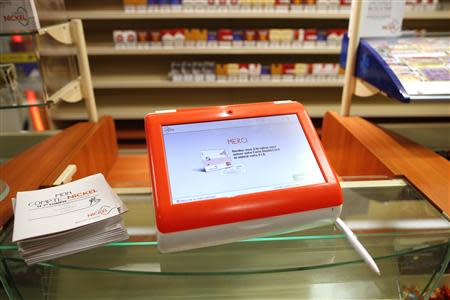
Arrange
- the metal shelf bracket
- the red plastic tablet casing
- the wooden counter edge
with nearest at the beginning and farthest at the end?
the red plastic tablet casing, the wooden counter edge, the metal shelf bracket

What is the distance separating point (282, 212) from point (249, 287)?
9.7 inches

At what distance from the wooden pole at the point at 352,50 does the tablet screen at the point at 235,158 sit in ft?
2.58

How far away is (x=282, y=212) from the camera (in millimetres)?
684

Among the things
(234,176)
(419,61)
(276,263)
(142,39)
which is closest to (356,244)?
(276,263)

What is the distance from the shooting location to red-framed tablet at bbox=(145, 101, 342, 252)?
2.15ft

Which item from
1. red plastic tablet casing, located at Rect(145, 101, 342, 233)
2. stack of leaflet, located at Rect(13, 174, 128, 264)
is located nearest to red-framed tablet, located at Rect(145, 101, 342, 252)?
red plastic tablet casing, located at Rect(145, 101, 342, 233)

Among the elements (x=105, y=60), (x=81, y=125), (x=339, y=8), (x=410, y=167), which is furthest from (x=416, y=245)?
(x=105, y=60)

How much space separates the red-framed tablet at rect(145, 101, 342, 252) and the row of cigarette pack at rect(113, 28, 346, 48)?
80.8 inches

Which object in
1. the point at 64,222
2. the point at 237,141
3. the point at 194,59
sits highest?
the point at 237,141

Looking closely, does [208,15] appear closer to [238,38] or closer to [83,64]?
[238,38]

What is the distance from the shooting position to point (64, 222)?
669 millimetres

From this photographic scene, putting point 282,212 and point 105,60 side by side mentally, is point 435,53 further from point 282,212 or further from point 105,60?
point 105,60

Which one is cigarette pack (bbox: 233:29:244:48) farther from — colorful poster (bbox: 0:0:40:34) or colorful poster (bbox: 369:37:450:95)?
colorful poster (bbox: 0:0:40:34)

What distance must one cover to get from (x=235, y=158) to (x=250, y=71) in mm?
2191
